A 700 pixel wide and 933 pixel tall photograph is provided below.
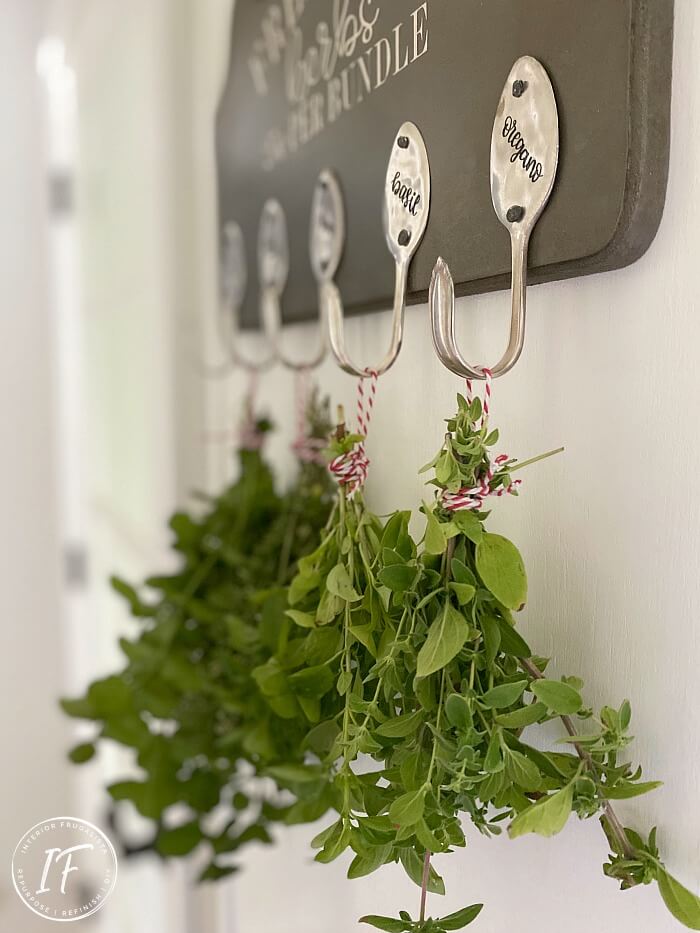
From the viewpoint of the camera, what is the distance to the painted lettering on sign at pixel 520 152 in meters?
0.29

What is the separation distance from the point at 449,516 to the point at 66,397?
865 mm

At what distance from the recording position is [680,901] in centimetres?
24

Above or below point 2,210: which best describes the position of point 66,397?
below

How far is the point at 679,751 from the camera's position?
0.26 meters

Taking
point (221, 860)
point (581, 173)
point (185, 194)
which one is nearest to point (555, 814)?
point (581, 173)

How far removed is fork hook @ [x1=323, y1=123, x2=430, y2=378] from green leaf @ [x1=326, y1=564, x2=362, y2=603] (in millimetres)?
93

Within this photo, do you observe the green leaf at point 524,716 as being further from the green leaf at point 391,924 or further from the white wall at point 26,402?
the white wall at point 26,402

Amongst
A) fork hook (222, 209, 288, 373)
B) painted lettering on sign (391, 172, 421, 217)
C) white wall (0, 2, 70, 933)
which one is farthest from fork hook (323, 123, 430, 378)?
white wall (0, 2, 70, 933)

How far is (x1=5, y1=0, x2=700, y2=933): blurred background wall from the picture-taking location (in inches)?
10.5

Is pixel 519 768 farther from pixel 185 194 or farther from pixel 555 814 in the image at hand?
pixel 185 194

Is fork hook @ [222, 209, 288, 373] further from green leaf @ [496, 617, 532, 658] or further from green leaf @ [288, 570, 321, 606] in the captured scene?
green leaf @ [496, 617, 532, 658]

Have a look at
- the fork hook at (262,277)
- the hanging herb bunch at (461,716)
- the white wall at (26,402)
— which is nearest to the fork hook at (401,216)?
the hanging herb bunch at (461,716)

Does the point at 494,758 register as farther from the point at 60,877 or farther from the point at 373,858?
the point at 60,877

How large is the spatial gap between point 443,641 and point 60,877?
1.34 ft
